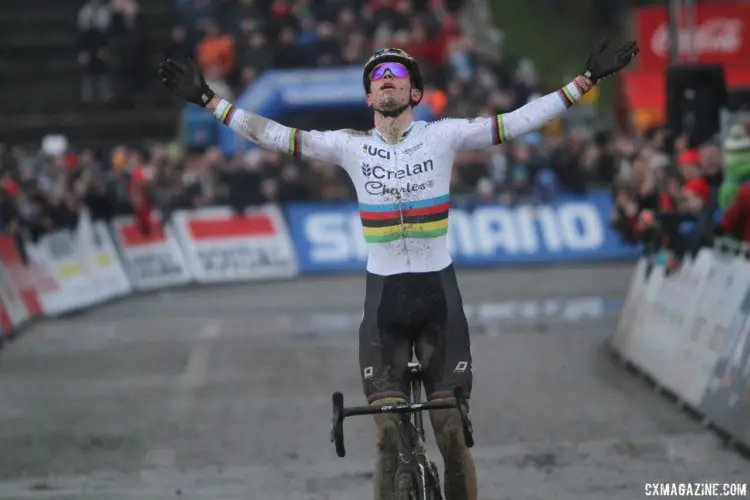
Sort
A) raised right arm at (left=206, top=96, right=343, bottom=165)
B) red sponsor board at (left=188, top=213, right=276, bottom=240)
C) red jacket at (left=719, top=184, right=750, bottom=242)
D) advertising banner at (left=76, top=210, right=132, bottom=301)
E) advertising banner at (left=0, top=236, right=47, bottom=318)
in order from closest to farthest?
raised right arm at (left=206, top=96, right=343, bottom=165) → red jacket at (left=719, top=184, right=750, bottom=242) → advertising banner at (left=0, top=236, right=47, bottom=318) → advertising banner at (left=76, top=210, right=132, bottom=301) → red sponsor board at (left=188, top=213, right=276, bottom=240)

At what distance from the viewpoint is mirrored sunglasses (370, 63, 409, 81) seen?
24.1 ft

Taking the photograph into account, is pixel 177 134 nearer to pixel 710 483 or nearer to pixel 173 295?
pixel 173 295

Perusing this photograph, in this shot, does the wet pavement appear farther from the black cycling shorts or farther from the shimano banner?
the shimano banner

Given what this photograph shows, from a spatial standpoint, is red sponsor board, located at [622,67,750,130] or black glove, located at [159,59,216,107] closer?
black glove, located at [159,59,216,107]

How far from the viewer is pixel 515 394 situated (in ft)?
43.7

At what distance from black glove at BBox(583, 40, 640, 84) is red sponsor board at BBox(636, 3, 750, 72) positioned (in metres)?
25.5

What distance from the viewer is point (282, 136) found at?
7.51 m

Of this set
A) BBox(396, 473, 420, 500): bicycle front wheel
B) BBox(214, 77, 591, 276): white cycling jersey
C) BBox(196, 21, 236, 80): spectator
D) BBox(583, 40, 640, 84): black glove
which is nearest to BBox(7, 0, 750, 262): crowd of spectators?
BBox(196, 21, 236, 80): spectator

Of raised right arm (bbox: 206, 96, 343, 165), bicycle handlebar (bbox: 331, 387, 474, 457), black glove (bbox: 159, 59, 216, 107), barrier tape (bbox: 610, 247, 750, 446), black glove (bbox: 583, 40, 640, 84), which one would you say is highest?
black glove (bbox: 159, 59, 216, 107)

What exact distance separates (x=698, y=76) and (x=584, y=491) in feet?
24.5

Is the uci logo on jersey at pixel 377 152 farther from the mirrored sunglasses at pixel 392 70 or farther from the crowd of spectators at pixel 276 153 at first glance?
the crowd of spectators at pixel 276 153

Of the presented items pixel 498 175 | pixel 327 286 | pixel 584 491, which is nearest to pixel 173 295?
pixel 327 286

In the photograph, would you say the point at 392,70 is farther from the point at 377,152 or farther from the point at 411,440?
the point at 411,440

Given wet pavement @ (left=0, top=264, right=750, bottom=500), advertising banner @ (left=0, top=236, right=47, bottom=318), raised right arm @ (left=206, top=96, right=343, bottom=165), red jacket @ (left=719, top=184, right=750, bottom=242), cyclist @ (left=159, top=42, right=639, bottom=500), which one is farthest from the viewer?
advertising banner @ (left=0, top=236, right=47, bottom=318)
